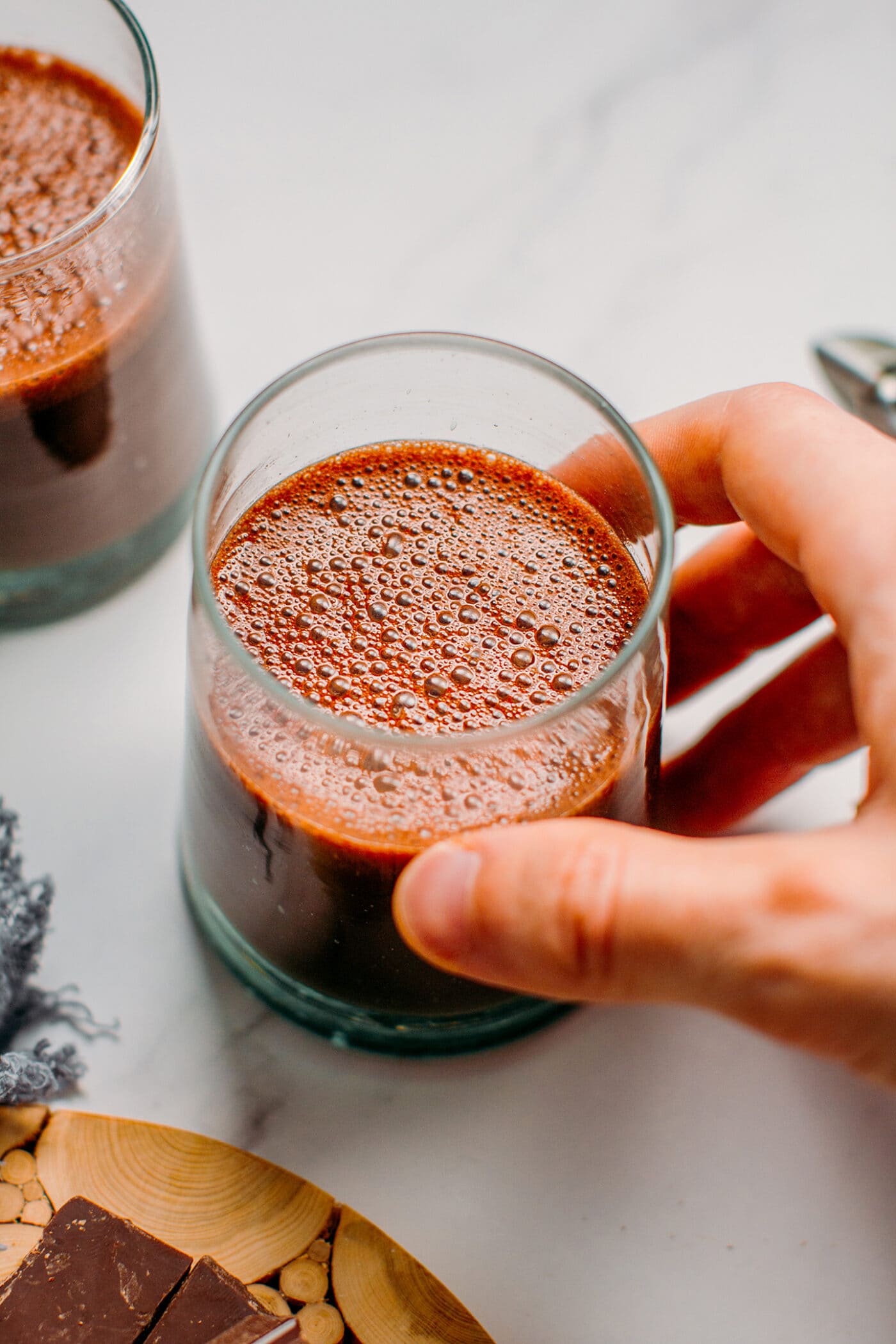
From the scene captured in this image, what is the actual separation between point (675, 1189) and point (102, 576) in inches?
23.7

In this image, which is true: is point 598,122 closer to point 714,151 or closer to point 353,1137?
point 714,151

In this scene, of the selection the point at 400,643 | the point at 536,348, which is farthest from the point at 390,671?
the point at 536,348

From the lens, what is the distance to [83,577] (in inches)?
39.3

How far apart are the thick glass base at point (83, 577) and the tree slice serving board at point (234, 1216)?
37 centimetres

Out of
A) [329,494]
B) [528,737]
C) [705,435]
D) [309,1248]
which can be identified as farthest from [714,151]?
[309,1248]

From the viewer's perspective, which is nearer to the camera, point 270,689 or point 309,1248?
point 270,689

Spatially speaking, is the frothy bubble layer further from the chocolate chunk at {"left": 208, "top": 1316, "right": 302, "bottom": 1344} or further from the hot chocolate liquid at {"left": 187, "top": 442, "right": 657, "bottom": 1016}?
the chocolate chunk at {"left": 208, "top": 1316, "right": 302, "bottom": 1344}

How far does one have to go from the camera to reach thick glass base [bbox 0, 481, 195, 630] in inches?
38.5

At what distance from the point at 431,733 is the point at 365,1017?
24cm

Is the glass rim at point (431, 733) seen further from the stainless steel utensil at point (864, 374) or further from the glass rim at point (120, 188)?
the stainless steel utensil at point (864, 374)

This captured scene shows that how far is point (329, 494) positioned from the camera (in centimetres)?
80

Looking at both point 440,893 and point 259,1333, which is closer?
point 440,893

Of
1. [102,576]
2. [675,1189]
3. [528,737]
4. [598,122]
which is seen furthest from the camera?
[598,122]

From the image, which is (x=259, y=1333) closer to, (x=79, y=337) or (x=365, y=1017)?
(x=365, y=1017)
